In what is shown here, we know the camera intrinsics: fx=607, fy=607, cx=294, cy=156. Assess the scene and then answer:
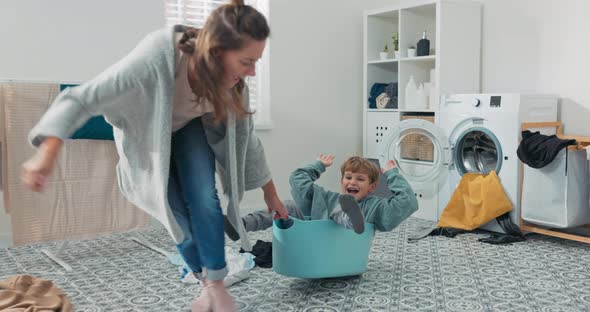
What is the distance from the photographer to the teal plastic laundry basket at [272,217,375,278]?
2377 millimetres

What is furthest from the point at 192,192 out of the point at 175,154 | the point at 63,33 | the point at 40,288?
the point at 63,33

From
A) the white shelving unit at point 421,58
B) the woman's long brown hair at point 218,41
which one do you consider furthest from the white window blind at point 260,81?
the woman's long brown hair at point 218,41

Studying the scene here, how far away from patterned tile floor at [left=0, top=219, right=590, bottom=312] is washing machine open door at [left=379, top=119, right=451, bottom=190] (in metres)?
0.65

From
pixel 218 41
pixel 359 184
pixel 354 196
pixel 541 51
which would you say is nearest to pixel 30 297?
pixel 218 41

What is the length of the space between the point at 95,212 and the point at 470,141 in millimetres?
2284

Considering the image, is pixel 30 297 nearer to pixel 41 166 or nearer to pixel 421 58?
pixel 41 166

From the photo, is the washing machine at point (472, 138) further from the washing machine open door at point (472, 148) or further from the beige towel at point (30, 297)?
the beige towel at point (30, 297)

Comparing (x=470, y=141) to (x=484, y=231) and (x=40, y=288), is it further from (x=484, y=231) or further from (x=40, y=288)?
(x=40, y=288)

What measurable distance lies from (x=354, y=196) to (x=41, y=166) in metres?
1.42

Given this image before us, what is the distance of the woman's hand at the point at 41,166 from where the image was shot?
4.52 feet

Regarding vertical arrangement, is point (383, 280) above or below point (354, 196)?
below

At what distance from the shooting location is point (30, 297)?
6.63 ft

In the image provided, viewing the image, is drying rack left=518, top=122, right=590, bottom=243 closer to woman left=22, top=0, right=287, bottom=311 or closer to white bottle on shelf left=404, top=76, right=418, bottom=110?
white bottle on shelf left=404, top=76, right=418, bottom=110

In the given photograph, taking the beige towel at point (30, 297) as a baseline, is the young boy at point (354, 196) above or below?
above
